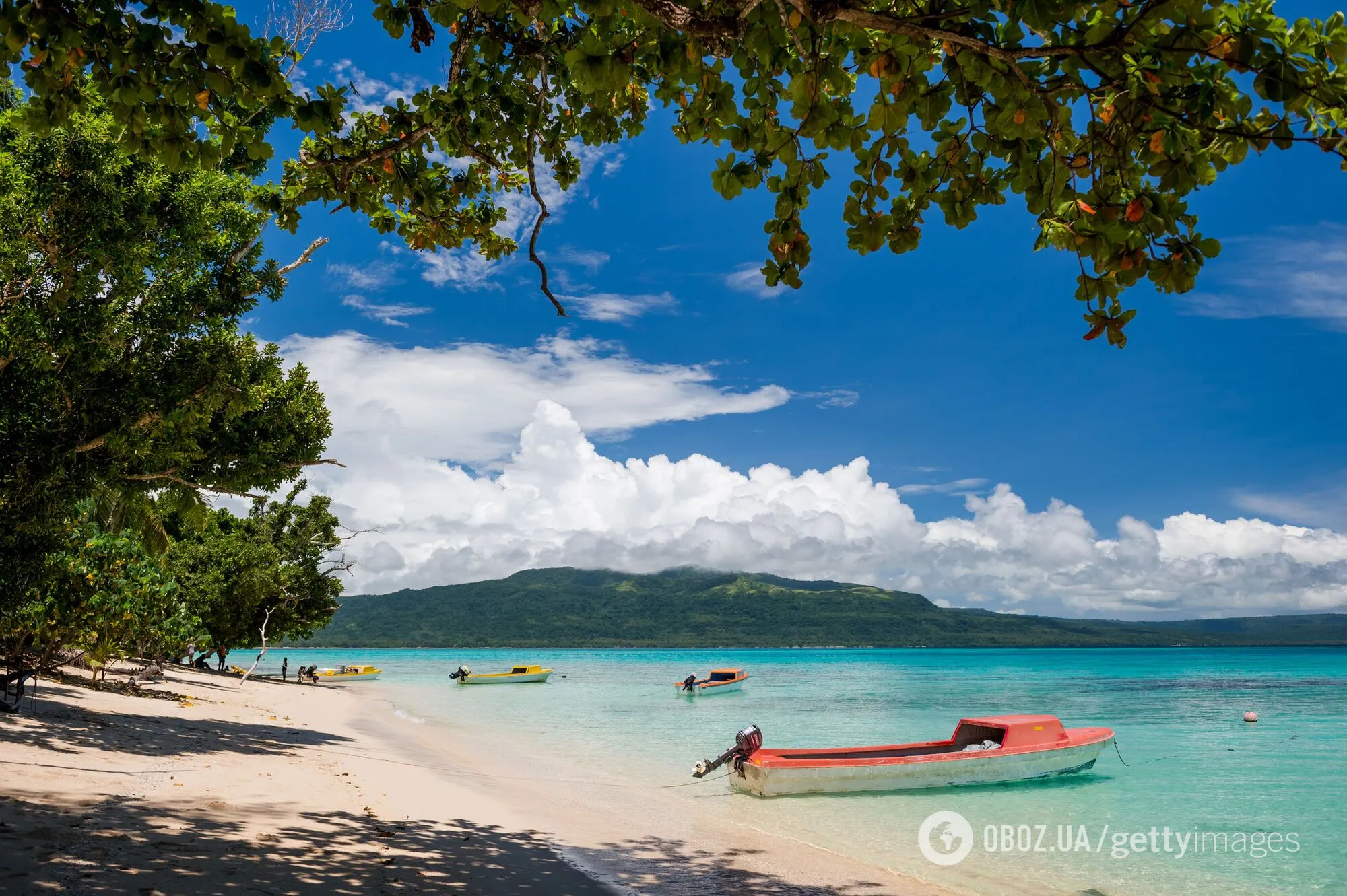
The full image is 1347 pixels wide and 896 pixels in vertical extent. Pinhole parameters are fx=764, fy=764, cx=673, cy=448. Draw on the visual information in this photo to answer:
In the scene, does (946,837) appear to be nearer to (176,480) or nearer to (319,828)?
(319,828)

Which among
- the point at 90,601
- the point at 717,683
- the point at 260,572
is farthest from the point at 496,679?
the point at 90,601

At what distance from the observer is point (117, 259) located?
980 cm

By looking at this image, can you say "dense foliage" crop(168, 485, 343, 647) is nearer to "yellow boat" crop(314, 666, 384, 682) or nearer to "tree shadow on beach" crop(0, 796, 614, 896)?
"yellow boat" crop(314, 666, 384, 682)

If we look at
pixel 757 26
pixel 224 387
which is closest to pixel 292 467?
pixel 224 387

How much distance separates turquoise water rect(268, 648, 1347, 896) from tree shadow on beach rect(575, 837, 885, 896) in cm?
225

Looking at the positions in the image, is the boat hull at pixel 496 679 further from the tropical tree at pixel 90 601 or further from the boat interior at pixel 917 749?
the boat interior at pixel 917 749

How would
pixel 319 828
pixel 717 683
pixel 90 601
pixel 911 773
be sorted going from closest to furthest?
pixel 319 828 < pixel 90 601 < pixel 911 773 < pixel 717 683

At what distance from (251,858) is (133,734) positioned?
8.49m

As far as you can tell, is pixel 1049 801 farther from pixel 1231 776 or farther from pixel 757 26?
pixel 757 26

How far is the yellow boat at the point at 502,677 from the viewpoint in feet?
177

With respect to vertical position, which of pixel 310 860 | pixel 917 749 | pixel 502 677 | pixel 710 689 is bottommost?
pixel 502 677

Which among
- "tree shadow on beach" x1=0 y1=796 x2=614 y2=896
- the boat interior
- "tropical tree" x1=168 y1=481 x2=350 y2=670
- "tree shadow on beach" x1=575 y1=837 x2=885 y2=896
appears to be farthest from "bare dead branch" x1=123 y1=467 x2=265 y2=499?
"tropical tree" x1=168 y1=481 x2=350 y2=670

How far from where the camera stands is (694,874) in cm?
839

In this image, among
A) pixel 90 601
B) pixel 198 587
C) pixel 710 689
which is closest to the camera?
pixel 90 601
